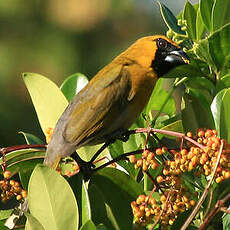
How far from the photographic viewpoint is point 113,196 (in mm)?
1669

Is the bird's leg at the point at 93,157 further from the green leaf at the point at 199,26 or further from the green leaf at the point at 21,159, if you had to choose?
the green leaf at the point at 199,26

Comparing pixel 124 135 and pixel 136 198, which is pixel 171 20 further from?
pixel 136 198

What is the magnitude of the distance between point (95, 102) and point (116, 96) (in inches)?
3.8

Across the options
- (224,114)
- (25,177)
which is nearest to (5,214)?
(25,177)

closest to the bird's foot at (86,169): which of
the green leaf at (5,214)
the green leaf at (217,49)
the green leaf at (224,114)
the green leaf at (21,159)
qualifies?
the green leaf at (21,159)

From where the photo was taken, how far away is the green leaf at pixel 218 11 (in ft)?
6.32

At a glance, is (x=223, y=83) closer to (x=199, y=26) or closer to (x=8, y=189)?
(x=199, y=26)

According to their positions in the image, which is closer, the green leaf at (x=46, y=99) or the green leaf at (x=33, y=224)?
the green leaf at (x=33, y=224)

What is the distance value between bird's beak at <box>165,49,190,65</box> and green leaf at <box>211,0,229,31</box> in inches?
5.9

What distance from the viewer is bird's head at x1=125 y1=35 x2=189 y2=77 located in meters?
2.29

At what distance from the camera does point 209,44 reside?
192 centimetres

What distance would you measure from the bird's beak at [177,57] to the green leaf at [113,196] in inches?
20.5

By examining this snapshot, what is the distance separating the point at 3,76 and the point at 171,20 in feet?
15.9

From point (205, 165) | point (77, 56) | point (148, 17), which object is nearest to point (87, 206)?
point (205, 165)
